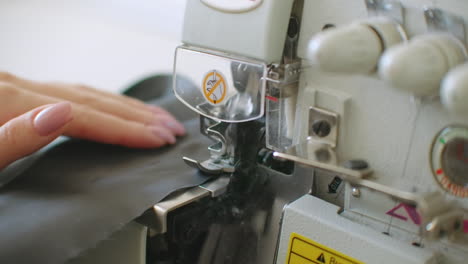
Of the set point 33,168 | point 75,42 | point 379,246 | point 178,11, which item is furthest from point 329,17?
point 75,42

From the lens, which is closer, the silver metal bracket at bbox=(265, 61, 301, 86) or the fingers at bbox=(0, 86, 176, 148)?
the silver metal bracket at bbox=(265, 61, 301, 86)

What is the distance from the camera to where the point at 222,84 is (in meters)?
0.85

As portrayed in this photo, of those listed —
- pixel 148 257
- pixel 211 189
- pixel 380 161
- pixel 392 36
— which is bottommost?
pixel 148 257

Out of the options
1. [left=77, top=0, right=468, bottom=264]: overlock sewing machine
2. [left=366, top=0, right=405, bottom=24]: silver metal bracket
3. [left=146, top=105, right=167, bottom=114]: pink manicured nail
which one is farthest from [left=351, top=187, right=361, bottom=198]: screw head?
[left=146, top=105, right=167, bottom=114]: pink manicured nail

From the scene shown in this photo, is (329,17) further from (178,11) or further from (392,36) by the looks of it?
(178,11)

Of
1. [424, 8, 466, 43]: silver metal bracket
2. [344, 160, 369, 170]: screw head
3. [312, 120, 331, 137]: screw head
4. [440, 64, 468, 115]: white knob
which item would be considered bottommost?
[344, 160, 369, 170]: screw head

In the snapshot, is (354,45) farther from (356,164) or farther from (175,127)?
(175,127)

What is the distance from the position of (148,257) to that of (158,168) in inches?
7.2

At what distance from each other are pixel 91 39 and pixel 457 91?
6.74 feet

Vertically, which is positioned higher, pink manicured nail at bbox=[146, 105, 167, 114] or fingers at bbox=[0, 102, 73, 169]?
fingers at bbox=[0, 102, 73, 169]

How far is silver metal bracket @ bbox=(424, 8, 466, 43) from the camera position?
0.65 m

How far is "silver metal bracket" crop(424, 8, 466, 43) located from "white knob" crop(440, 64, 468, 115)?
12cm

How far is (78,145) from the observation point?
Result: 1099mm

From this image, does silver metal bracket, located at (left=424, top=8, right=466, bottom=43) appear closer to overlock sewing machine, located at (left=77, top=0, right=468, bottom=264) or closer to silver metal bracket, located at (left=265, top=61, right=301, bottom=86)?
overlock sewing machine, located at (left=77, top=0, right=468, bottom=264)
